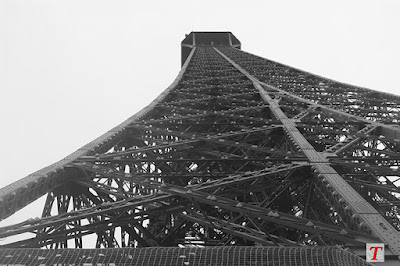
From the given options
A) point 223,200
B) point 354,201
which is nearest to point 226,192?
point 223,200

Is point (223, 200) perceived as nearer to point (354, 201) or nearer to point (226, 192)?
Result: point (226, 192)

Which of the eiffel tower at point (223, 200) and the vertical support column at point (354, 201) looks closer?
the eiffel tower at point (223, 200)

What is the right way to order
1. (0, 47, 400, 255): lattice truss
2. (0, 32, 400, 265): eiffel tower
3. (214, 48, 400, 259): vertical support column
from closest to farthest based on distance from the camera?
(0, 32, 400, 265): eiffel tower, (214, 48, 400, 259): vertical support column, (0, 47, 400, 255): lattice truss

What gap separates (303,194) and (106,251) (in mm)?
4403

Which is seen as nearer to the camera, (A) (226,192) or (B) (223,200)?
(B) (223,200)

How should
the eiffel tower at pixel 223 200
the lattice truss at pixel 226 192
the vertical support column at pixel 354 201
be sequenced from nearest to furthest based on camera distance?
the eiffel tower at pixel 223 200 < the vertical support column at pixel 354 201 < the lattice truss at pixel 226 192

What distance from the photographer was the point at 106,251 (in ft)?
15.4

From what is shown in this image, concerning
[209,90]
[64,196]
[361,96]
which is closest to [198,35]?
[209,90]

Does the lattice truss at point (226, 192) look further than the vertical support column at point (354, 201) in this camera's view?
Yes

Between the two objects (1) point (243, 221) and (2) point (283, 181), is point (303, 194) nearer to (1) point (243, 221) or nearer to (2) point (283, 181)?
(2) point (283, 181)

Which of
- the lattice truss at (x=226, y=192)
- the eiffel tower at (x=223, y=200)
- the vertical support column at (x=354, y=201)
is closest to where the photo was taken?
the eiffel tower at (x=223, y=200)

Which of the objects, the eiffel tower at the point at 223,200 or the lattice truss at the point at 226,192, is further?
the lattice truss at the point at 226,192

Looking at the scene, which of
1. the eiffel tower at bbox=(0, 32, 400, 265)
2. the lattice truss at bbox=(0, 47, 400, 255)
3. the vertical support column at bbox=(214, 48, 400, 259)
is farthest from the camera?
the lattice truss at bbox=(0, 47, 400, 255)

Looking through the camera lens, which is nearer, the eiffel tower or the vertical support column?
the eiffel tower
